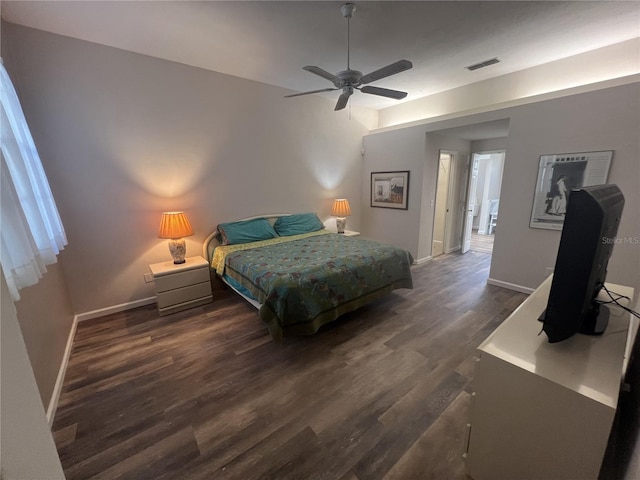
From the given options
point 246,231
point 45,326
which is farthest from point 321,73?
point 45,326

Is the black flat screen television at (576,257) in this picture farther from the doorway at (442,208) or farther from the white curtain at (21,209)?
the doorway at (442,208)

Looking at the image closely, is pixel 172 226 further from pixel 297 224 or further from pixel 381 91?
pixel 381 91

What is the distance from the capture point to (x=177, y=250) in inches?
120

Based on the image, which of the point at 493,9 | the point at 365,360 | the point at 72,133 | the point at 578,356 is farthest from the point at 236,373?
the point at 493,9

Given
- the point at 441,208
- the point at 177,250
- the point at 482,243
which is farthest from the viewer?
the point at 482,243

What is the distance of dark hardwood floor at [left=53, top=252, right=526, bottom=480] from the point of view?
55.1 inches

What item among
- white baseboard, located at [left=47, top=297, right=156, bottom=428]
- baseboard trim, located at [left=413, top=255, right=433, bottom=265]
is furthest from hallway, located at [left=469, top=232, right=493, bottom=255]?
white baseboard, located at [left=47, top=297, right=156, bottom=428]

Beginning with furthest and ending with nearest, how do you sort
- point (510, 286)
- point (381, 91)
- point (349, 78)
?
1. point (510, 286)
2. point (381, 91)
3. point (349, 78)

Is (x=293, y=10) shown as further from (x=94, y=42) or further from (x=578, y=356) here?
(x=578, y=356)

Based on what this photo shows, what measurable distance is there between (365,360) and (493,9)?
3222 millimetres

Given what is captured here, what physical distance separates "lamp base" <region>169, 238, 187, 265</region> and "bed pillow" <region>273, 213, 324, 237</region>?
1.38 m

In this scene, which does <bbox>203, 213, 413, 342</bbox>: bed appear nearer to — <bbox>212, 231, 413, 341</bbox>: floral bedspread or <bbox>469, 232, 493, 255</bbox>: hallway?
<bbox>212, 231, 413, 341</bbox>: floral bedspread

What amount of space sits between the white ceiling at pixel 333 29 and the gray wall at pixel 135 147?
0.24 metres

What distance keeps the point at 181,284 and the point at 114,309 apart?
34.0 inches
